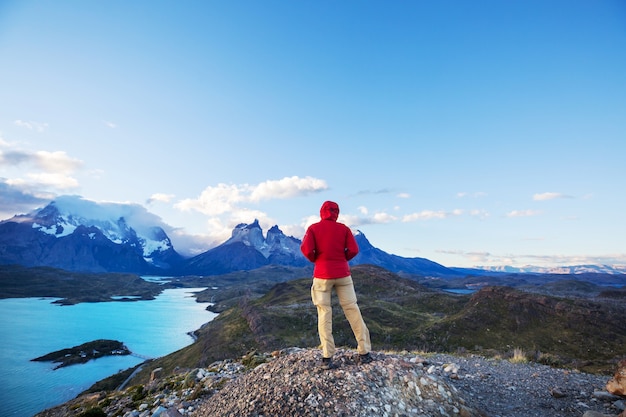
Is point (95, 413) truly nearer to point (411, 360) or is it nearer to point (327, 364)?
point (327, 364)

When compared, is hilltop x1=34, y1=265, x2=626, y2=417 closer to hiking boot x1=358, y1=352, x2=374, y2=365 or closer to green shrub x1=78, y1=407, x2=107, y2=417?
hiking boot x1=358, y1=352, x2=374, y2=365

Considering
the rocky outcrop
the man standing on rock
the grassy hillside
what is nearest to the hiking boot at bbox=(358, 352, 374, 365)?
the man standing on rock

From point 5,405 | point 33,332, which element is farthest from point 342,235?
point 33,332

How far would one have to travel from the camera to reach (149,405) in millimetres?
11930

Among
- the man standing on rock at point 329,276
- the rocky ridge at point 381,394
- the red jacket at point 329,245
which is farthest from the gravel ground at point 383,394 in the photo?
the red jacket at point 329,245

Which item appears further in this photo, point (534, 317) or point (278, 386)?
point (534, 317)

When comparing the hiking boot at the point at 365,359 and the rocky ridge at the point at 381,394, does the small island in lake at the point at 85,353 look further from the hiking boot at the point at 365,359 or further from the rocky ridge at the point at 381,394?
the hiking boot at the point at 365,359

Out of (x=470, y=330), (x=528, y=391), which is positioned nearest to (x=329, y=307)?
(x=528, y=391)

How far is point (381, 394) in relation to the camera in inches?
313

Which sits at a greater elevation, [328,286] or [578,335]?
[328,286]

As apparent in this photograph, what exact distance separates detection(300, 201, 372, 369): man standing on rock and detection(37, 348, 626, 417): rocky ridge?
25.9 inches

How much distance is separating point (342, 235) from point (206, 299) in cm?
20323

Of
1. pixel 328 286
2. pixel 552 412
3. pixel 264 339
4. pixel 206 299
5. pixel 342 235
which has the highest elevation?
pixel 342 235

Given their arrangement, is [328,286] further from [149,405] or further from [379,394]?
[149,405]
